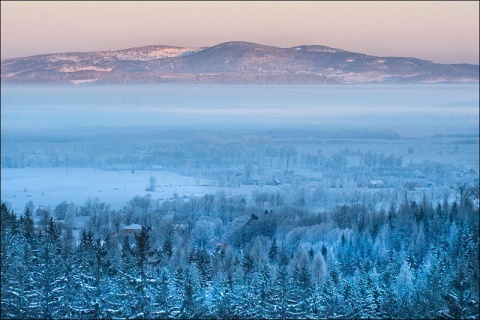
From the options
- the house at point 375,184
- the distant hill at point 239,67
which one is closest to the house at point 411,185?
the house at point 375,184

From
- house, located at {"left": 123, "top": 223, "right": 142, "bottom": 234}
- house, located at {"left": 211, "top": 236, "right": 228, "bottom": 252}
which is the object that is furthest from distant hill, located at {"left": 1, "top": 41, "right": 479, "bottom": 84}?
house, located at {"left": 211, "top": 236, "right": 228, "bottom": 252}

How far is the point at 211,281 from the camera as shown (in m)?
13.6

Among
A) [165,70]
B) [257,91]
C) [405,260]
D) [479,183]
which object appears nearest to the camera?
[405,260]

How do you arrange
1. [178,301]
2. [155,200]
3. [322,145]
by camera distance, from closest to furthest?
[178,301] → [155,200] → [322,145]

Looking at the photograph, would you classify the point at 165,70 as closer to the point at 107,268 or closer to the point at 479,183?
the point at 479,183

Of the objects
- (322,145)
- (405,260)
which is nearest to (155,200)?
(405,260)

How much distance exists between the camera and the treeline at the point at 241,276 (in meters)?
11.9

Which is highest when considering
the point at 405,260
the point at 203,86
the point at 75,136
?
the point at 203,86

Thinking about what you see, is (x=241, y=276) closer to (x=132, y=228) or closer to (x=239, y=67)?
(x=132, y=228)

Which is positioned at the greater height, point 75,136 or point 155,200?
point 75,136

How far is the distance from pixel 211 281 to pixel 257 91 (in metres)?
25.2

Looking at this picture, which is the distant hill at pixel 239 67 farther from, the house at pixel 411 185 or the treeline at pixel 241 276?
the treeline at pixel 241 276

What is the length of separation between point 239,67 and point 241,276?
20539 mm

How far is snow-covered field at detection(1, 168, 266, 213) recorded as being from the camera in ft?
77.6
